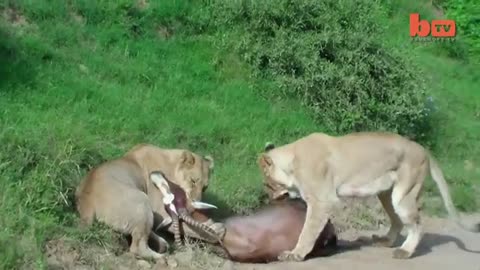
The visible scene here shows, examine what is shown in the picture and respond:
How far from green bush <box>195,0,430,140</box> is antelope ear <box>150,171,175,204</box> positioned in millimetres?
4253

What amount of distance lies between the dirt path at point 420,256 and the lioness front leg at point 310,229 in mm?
102

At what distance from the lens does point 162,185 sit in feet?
27.8

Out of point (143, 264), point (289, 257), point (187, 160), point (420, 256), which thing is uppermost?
point (187, 160)

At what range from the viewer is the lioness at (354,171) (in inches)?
351

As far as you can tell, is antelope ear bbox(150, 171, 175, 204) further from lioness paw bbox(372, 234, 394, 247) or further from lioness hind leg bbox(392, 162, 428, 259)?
lioness paw bbox(372, 234, 394, 247)

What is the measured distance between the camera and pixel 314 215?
28.5 ft

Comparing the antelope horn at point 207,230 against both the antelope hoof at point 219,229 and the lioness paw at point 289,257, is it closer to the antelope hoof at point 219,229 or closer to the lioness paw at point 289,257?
the antelope hoof at point 219,229

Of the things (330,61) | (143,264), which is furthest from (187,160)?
(330,61)

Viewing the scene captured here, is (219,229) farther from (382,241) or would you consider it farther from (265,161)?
(382,241)

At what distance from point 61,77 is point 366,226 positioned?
3.52 metres

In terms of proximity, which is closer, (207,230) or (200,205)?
(207,230)

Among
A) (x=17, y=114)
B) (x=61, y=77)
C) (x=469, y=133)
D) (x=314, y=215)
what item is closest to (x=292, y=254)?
(x=314, y=215)

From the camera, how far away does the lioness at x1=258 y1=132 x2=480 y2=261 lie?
351 inches

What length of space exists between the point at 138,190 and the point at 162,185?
32cm
